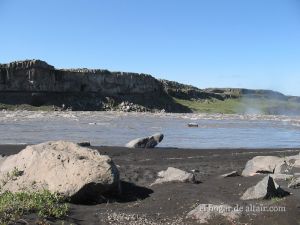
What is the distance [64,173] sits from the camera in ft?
37.3

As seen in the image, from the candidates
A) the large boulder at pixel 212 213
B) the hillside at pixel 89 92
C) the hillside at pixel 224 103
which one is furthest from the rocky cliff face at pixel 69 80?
the large boulder at pixel 212 213

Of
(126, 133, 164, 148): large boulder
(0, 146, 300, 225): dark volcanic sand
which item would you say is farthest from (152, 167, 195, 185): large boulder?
(126, 133, 164, 148): large boulder

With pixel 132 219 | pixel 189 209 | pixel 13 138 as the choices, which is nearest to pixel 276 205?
pixel 189 209

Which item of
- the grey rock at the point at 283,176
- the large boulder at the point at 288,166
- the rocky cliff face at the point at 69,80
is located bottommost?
the grey rock at the point at 283,176

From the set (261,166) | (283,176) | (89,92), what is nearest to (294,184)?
(283,176)

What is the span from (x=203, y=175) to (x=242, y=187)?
112 inches

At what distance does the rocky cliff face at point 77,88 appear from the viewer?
109 m

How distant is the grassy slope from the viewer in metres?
140

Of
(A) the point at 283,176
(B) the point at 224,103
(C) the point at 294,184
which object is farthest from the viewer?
(B) the point at 224,103

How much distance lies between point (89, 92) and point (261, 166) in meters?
113

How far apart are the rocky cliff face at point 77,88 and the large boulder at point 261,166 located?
9286 centimetres

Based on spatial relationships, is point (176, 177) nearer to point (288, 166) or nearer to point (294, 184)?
point (294, 184)

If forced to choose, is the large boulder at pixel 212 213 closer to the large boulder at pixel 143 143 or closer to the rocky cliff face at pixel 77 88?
the large boulder at pixel 143 143

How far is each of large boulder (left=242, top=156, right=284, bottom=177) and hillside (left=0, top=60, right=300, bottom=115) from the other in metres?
87.0
